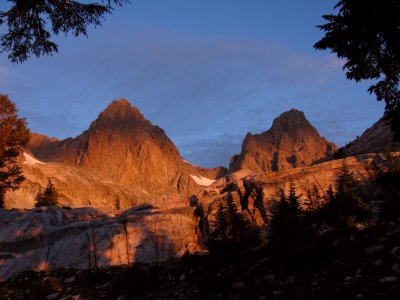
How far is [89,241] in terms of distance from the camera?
2528 centimetres

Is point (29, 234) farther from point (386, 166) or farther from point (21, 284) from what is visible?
point (386, 166)

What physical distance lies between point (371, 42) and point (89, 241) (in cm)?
2030

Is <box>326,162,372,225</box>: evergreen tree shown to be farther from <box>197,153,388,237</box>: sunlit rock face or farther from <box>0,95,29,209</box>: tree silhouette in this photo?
<box>0,95,29,209</box>: tree silhouette

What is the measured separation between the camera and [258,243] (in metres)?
21.1

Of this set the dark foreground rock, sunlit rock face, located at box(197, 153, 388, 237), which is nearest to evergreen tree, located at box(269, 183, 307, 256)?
the dark foreground rock

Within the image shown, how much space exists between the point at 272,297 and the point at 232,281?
268cm

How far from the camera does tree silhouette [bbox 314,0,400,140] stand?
1293cm

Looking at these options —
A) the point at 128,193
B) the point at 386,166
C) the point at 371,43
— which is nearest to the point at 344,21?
the point at 371,43

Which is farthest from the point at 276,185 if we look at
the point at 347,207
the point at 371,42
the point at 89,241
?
the point at 371,42

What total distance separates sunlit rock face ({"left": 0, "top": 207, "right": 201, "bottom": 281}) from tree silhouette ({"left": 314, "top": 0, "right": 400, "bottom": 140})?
45.4ft

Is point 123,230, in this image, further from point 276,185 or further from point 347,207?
point 347,207

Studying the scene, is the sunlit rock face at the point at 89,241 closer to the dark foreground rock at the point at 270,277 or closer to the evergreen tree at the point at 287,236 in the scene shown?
the dark foreground rock at the point at 270,277

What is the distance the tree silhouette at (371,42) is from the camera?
12930 mm

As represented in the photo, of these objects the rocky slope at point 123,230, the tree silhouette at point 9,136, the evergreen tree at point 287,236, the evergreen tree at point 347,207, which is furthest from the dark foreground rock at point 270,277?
the tree silhouette at point 9,136
